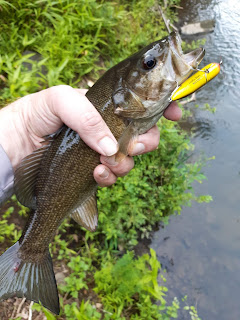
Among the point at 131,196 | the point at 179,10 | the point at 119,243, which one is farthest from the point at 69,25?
the point at 179,10

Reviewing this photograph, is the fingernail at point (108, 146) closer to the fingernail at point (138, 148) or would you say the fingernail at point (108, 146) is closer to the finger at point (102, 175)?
the finger at point (102, 175)

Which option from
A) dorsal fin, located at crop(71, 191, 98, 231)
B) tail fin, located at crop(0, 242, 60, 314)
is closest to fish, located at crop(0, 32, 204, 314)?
tail fin, located at crop(0, 242, 60, 314)

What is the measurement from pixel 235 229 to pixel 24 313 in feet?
9.92

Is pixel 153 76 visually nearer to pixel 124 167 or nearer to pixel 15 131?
pixel 124 167

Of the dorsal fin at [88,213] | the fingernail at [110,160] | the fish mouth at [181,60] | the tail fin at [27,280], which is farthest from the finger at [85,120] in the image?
the tail fin at [27,280]

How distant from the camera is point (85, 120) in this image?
1.87 meters

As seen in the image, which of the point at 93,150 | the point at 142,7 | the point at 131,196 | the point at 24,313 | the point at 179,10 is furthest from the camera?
the point at 179,10

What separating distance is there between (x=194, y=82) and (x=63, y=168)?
105cm

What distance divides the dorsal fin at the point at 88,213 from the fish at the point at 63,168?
12cm

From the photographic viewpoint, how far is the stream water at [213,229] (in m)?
3.54

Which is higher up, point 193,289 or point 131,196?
point 131,196

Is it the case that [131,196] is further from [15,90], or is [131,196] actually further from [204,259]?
[15,90]

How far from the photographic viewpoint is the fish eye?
181cm

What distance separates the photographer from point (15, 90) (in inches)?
132
